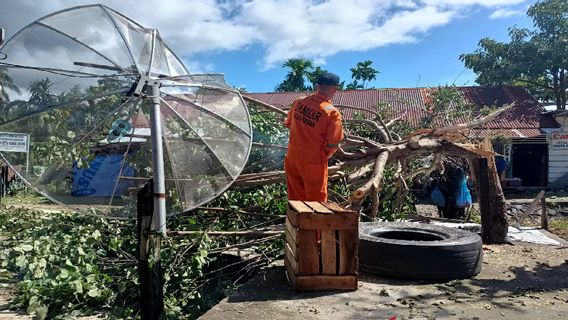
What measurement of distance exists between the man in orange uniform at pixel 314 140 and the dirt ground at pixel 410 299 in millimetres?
922

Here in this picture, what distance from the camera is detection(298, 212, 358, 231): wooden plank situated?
417 centimetres

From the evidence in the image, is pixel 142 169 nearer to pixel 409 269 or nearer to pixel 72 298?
pixel 72 298

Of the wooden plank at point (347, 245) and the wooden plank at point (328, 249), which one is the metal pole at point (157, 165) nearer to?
the wooden plank at point (328, 249)

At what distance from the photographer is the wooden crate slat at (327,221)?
164 inches

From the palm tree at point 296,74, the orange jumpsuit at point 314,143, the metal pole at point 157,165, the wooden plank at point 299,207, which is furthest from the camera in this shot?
the palm tree at point 296,74

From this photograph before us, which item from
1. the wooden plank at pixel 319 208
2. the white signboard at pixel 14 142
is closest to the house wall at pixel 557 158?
the wooden plank at pixel 319 208

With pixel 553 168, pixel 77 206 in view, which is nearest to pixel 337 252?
pixel 77 206

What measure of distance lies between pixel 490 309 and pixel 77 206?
414 centimetres

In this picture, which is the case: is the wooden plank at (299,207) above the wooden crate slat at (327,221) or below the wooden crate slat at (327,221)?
above

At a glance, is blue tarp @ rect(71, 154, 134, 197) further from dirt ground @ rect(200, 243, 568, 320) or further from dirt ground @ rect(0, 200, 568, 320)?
dirt ground @ rect(200, 243, 568, 320)

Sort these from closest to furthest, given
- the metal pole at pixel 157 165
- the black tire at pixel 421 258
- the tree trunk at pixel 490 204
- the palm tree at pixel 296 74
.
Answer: the metal pole at pixel 157 165 → the black tire at pixel 421 258 → the tree trunk at pixel 490 204 → the palm tree at pixel 296 74

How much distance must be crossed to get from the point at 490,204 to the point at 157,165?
16.8 feet

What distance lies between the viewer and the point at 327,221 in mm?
4203

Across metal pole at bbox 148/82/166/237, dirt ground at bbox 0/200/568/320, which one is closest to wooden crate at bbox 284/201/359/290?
dirt ground at bbox 0/200/568/320
